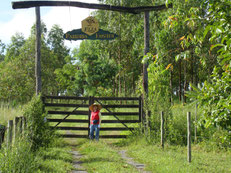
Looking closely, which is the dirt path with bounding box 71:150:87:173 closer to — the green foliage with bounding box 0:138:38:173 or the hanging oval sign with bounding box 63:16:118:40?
the green foliage with bounding box 0:138:38:173

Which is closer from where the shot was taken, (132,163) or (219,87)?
(219,87)

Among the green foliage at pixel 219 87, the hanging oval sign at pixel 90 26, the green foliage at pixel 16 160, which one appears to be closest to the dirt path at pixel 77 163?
the green foliage at pixel 16 160

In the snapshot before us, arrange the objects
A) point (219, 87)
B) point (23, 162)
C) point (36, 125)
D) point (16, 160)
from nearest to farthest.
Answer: point (219, 87) < point (16, 160) < point (23, 162) < point (36, 125)

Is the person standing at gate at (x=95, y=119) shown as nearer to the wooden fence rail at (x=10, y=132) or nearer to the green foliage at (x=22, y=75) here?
the wooden fence rail at (x=10, y=132)

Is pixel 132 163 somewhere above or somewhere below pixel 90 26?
below

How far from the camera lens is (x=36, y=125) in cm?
941

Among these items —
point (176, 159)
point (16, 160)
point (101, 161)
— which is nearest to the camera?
point (16, 160)

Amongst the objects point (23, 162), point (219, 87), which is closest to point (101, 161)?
point (23, 162)

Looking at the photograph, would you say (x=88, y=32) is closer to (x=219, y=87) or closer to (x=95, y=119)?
(x=95, y=119)

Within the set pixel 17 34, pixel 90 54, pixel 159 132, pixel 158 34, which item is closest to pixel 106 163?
pixel 159 132

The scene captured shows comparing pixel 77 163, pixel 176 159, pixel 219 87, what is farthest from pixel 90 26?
pixel 219 87

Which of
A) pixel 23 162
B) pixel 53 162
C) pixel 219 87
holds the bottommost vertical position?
pixel 53 162

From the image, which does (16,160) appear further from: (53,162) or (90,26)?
(90,26)

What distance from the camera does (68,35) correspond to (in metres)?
11.7
